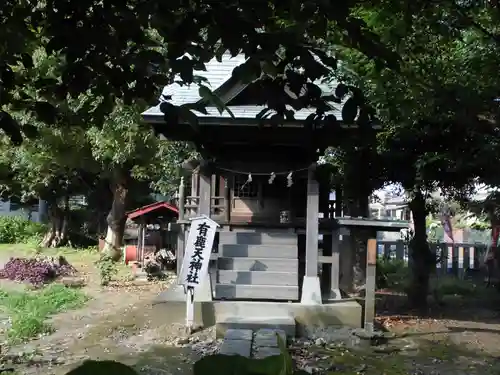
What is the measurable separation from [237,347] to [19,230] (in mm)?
22439

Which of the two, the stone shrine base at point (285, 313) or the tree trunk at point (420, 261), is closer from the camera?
the stone shrine base at point (285, 313)

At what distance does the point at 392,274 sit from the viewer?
15.5 meters

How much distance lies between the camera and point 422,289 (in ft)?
36.8

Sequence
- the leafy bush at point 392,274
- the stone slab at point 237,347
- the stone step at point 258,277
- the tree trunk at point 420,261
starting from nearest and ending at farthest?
the stone slab at point 237,347
the stone step at point 258,277
the tree trunk at point 420,261
the leafy bush at point 392,274

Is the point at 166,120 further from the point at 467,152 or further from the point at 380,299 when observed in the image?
the point at 380,299

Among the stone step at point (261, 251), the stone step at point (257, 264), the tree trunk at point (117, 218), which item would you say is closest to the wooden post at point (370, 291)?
the stone step at point (257, 264)

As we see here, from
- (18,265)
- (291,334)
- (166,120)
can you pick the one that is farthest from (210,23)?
(18,265)

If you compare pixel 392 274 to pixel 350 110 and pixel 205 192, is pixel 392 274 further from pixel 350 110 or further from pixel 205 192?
pixel 350 110

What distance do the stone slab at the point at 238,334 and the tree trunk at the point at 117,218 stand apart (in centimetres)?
1245

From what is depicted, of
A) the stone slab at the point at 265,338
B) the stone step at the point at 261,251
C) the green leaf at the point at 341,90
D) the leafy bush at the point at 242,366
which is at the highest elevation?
the green leaf at the point at 341,90

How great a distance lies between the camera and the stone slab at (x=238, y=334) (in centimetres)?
765

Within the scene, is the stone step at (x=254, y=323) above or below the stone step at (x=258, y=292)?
below

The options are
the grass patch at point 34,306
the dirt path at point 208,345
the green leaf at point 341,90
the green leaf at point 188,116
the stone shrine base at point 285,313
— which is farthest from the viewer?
the grass patch at point 34,306

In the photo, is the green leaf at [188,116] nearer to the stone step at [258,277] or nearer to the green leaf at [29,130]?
the green leaf at [29,130]
